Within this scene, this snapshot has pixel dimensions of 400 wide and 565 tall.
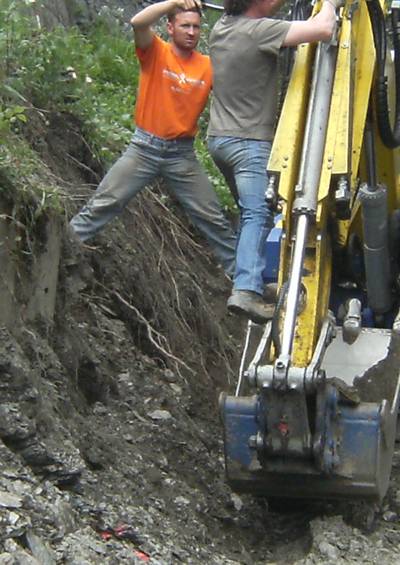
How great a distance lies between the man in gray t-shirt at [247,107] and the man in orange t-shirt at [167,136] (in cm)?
92

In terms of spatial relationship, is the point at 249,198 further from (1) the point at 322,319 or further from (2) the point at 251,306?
(1) the point at 322,319

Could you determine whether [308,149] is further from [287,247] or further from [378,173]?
[378,173]

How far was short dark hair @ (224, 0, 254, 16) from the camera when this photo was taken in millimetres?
7102

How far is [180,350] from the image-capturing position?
905 centimetres

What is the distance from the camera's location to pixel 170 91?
8258 millimetres

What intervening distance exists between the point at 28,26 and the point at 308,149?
3269 mm

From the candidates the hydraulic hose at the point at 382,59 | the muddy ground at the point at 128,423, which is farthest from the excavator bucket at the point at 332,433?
the hydraulic hose at the point at 382,59

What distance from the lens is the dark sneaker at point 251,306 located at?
21.9 ft

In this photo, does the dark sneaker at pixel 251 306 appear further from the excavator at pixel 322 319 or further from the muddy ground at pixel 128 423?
the muddy ground at pixel 128 423

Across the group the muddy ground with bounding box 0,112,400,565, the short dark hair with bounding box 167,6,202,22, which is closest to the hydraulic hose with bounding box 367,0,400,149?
the short dark hair with bounding box 167,6,202,22

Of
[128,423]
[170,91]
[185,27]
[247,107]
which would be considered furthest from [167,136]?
[128,423]

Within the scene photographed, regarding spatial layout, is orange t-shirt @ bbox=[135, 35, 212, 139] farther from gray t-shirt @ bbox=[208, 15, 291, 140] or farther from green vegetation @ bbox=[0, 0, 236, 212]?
gray t-shirt @ bbox=[208, 15, 291, 140]

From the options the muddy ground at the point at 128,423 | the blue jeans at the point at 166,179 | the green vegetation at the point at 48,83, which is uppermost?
the green vegetation at the point at 48,83

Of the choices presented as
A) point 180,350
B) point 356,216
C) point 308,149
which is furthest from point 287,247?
point 180,350
